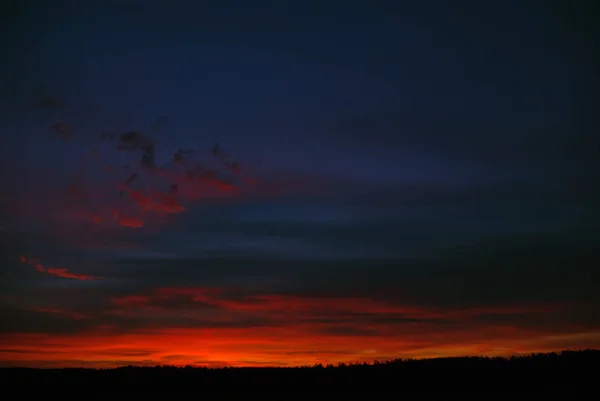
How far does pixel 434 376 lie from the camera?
85.7 feet

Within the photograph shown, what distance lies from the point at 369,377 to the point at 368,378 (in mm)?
184

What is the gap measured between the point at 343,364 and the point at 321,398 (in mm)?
7775

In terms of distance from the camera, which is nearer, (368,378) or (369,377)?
(368,378)

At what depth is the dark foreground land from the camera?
79.2 feet

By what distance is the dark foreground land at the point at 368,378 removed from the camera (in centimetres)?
2414

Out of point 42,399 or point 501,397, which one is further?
point 42,399

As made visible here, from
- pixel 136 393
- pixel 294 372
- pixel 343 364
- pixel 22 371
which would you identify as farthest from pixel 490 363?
pixel 22 371

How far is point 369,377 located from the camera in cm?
2647

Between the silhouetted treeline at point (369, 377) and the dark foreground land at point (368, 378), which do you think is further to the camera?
the silhouetted treeline at point (369, 377)

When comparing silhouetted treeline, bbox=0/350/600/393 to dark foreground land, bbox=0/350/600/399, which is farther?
silhouetted treeline, bbox=0/350/600/393

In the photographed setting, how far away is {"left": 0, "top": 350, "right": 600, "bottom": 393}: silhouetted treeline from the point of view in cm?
2445

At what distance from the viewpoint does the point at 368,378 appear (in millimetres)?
26297

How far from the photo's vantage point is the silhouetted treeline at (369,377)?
24.5 m

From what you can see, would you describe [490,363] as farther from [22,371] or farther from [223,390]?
[22,371]
